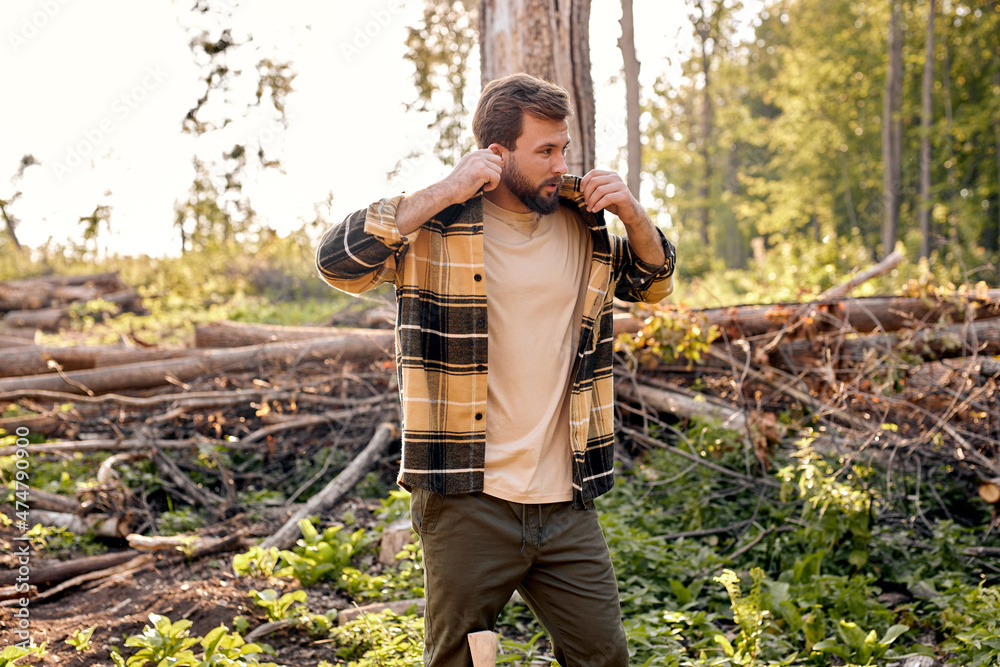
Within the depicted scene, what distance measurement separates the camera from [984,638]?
2.72m

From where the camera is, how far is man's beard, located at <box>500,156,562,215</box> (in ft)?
7.52

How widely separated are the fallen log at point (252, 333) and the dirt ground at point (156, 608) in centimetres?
306

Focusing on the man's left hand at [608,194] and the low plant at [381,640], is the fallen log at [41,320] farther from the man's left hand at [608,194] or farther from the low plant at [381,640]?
the man's left hand at [608,194]

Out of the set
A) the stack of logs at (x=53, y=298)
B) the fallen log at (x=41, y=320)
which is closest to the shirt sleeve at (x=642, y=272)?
the stack of logs at (x=53, y=298)

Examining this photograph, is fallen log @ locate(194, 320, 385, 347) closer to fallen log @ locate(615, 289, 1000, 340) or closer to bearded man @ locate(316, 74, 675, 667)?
fallen log @ locate(615, 289, 1000, 340)

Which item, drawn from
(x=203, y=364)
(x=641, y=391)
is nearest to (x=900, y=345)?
(x=641, y=391)

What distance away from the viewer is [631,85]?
21.6ft

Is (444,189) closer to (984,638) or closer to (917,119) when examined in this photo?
(984,638)

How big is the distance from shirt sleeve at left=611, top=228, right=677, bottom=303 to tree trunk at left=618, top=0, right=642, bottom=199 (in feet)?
12.8

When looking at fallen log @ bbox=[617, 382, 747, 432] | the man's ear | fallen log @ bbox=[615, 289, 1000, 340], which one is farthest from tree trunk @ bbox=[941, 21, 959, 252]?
the man's ear

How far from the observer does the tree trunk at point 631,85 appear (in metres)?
6.47

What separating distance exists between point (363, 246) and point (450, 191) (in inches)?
12.7

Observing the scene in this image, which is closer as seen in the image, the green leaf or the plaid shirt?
the plaid shirt

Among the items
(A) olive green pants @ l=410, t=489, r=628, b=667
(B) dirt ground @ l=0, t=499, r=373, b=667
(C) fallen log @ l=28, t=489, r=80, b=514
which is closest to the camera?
(A) olive green pants @ l=410, t=489, r=628, b=667
